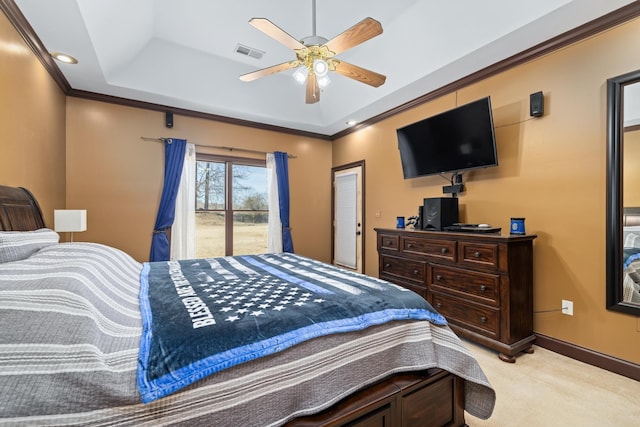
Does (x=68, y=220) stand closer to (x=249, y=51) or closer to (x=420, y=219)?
(x=249, y=51)

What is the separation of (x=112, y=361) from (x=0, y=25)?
8.88 feet

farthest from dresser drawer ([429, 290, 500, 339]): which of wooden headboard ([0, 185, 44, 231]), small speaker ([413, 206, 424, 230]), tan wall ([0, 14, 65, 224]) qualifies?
tan wall ([0, 14, 65, 224])

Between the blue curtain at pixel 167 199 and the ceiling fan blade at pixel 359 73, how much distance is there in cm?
276

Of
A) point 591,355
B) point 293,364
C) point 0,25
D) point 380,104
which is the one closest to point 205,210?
point 0,25

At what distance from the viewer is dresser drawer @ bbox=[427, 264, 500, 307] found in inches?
95.7

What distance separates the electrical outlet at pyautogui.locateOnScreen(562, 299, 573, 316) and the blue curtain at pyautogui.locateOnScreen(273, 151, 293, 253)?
361 centimetres

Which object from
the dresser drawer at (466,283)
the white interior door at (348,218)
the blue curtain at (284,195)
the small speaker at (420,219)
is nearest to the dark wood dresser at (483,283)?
the dresser drawer at (466,283)

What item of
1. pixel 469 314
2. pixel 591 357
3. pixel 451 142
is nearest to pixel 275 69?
pixel 451 142

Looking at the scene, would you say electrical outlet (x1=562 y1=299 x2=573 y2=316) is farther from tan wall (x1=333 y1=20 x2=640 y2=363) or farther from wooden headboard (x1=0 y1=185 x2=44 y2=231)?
wooden headboard (x1=0 y1=185 x2=44 y2=231)

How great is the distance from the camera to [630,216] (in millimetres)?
2133

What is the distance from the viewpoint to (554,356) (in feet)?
8.00

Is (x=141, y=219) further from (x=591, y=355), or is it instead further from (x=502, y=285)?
(x=591, y=355)

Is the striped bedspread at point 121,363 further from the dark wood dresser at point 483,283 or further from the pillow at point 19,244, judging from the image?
the dark wood dresser at point 483,283

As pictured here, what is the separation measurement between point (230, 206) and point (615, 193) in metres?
4.45
